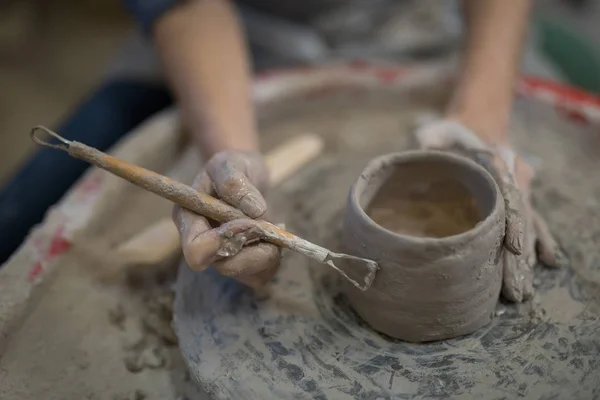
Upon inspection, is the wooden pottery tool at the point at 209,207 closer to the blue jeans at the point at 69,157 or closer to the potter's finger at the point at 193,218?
the potter's finger at the point at 193,218

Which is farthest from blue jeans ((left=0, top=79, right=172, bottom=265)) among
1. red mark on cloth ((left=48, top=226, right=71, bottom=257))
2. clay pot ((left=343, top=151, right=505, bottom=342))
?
clay pot ((left=343, top=151, right=505, bottom=342))

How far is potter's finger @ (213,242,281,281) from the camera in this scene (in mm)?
792

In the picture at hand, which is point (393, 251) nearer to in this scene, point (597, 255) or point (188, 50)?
point (597, 255)

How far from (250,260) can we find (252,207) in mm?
69

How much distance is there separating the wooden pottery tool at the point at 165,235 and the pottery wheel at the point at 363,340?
134 mm

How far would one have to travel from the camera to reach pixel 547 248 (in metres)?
0.93

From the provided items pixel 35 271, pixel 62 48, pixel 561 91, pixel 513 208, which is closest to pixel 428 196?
pixel 513 208

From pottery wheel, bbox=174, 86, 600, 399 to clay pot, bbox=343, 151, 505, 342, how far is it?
0.04 meters

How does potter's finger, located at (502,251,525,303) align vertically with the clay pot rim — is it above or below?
below

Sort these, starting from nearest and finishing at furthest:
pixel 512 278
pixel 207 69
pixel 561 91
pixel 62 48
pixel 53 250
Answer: pixel 512 278
pixel 53 250
pixel 207 69
pixel 561 91
pixel 62 48

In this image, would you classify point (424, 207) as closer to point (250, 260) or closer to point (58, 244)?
point (250, 260)

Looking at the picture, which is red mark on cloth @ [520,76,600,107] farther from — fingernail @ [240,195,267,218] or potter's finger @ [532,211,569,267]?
fingernail @ [240,195,267,218]

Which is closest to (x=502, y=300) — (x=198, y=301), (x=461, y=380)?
(x=461, y=380)

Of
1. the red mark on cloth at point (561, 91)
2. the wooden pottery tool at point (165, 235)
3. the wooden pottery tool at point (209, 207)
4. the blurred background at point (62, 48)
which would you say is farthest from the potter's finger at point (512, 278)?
the blurred background at point (62, 48)
